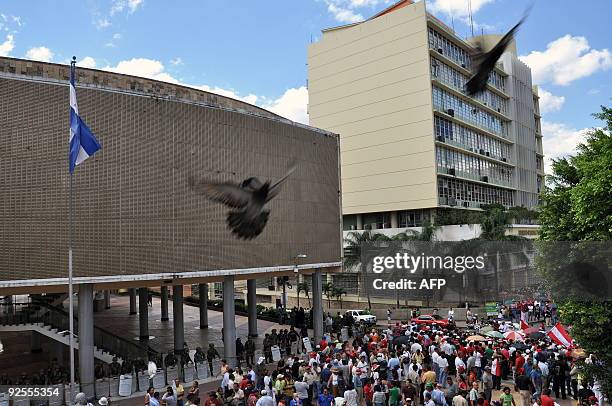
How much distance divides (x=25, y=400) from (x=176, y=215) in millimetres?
8695

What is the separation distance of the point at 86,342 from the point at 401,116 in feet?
136

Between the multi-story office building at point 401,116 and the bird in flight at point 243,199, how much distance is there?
3016 centimetres

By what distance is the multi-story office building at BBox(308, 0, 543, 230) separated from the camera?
175 feet

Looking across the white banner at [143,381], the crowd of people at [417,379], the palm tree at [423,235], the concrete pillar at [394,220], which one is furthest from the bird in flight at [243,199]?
the concrete pillar at [394,220]

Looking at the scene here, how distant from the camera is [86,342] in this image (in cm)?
1994

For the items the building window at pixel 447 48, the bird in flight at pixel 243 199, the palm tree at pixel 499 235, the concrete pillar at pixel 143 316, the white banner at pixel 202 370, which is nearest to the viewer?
the bird in flight at pixel 243 199

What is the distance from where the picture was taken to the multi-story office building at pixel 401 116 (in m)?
53.4

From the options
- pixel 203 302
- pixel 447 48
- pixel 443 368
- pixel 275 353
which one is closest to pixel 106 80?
pixel 275 353

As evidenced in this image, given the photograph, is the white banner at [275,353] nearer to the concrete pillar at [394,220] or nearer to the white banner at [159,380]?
the white banner at [159,380]

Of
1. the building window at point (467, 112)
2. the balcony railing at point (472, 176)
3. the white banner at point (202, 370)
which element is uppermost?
the building window at point (467, 112)

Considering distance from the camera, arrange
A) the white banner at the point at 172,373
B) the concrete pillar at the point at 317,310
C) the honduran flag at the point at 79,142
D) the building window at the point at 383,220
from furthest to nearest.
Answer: the building window at the point at 383,220
the concrete pillar at the point at 317,310
the white banner at the point at 172,373
the honduran flag at the point at 79,142

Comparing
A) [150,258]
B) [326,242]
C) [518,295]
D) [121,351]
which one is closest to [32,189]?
[150,258]

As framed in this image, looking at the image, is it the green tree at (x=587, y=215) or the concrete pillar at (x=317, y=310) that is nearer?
the green tree at (x=587, y=215)

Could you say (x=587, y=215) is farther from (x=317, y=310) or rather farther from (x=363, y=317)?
(x=363, y=317)
